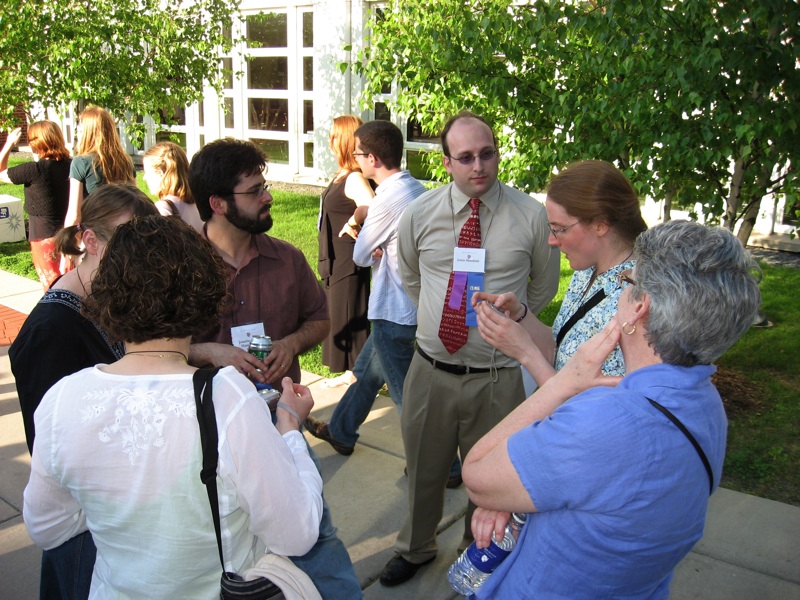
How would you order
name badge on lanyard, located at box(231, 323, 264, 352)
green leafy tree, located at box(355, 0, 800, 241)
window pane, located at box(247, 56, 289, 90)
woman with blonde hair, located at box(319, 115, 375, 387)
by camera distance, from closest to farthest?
name badge on lanyard, located at box(231, 323, 264, 352), green leafy tree, located at box(355, 0, 800, 241), woman with blonde hair, located at box(319, 115, 375, 387), window pane, located at box(247, 56, 289, 90)

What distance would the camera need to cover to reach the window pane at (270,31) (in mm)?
15344

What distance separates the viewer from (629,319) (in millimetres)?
1631

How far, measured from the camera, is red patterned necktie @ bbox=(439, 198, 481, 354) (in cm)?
315

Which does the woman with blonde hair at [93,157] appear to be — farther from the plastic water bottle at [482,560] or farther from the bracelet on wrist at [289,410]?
the plastic water bottle at [482,560]

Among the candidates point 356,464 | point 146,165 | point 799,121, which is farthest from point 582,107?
point 146,165

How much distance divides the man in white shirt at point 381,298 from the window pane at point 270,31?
11.9 meters

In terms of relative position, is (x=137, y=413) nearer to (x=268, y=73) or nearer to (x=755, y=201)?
(x=755, y=201)

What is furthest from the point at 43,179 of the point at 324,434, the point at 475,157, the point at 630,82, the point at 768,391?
the point at 768,391

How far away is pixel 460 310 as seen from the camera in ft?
10.3

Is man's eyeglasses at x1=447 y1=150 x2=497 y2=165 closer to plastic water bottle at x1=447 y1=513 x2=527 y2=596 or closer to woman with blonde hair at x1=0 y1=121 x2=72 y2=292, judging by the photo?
plastic water bottle at x1=447 y1=513 x2=527 y2=596

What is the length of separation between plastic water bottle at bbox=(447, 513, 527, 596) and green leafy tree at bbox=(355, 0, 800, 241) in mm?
3103

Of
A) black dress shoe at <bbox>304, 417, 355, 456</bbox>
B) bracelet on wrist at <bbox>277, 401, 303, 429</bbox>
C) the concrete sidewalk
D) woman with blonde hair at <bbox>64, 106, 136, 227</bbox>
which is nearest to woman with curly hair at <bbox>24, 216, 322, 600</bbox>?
bracelet on wrist at <bbox>277, 401, 303, 429</bbox>

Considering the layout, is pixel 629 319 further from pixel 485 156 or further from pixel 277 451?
pixel 485 156

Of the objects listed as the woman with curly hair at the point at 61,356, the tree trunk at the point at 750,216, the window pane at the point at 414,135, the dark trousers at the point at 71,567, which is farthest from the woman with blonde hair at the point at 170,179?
the window pane at the point at 414,135
